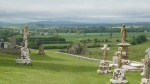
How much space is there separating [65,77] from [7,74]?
463cm

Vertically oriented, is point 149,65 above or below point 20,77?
above

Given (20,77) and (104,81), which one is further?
(104,81)

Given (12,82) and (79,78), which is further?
(79,78)

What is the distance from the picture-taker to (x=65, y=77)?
93.5ft

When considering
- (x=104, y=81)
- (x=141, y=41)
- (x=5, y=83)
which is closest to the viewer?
(x=5, y=83)

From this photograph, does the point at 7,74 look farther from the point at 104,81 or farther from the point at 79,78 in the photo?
the point at 104,81

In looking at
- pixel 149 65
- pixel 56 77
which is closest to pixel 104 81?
pixel 56 77

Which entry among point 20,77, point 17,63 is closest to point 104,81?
point 20,77

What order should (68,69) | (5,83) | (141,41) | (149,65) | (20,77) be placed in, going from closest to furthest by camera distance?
1. (149,65)
2. (5,83)
3. (20,77)
4. (68,69)
5. (141,41)

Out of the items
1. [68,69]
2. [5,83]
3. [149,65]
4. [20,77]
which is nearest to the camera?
[149,65]

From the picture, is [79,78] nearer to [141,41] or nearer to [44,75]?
[44,75]

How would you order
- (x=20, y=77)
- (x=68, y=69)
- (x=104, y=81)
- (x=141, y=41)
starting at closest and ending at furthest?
(x=20, y=77) → (x=104, y=81) → (x=68, y=69) → (x=141, y=41)

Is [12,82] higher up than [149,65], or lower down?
lower down

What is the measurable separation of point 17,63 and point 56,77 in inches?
338
